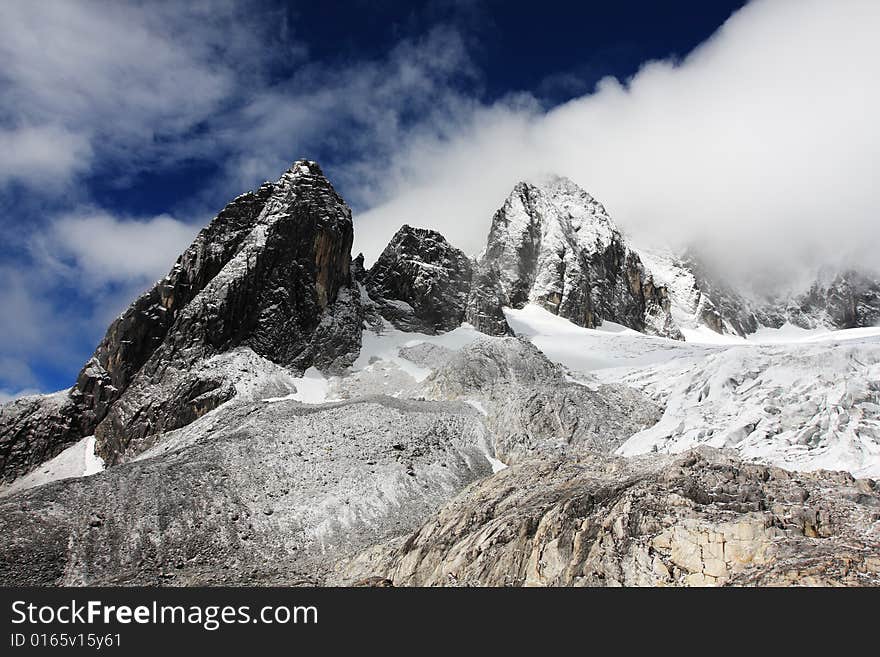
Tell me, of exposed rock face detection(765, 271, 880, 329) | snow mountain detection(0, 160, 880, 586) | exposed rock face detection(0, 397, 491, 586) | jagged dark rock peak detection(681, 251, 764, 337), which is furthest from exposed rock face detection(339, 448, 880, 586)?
exposed rock face detection(765, 271, 880, 329)

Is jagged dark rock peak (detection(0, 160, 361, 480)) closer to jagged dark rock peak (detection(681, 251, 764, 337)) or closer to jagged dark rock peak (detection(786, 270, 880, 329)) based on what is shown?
jagged dark rock peak (detection(681, 251, 764, 337))

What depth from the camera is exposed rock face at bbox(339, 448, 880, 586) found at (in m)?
20.2

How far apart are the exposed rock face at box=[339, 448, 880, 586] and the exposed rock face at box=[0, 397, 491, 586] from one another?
6684mm

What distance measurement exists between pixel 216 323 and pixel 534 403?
4223 cm

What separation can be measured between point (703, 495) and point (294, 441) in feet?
103

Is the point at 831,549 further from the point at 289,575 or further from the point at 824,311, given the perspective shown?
the point at 824,311

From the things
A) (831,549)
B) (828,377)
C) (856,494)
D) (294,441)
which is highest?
(294,441)

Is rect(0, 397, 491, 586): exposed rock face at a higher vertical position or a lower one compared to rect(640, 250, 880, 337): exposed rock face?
lower

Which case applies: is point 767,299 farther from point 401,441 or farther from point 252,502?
point 252,502

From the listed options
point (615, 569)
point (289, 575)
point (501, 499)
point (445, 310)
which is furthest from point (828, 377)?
point (445, 310)

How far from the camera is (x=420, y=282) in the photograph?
105 metres

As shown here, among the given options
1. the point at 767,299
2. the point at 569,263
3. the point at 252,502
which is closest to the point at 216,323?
the point at 252,502

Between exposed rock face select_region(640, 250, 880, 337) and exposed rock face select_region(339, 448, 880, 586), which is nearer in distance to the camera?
exposed rock face select_region(339, 448, 880, 586)

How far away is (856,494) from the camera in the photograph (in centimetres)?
2295
